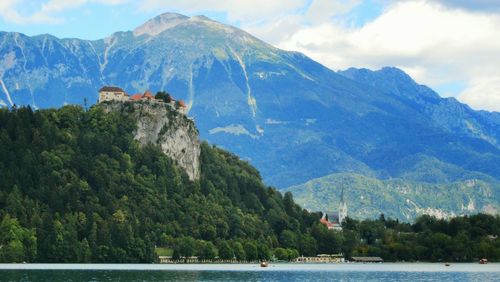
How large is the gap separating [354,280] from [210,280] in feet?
78.8

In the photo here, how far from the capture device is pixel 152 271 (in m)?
196

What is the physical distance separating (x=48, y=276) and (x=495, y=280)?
68404 mm

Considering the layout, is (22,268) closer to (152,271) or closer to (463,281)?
(152,271)

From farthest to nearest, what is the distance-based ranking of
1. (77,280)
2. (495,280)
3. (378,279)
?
(378,279) → (495,280) → (77,280)

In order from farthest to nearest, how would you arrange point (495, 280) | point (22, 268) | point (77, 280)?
point (22, 268) < point (495, 280) < point (77, 280)

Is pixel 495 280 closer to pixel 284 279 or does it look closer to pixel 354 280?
pixel 354 280

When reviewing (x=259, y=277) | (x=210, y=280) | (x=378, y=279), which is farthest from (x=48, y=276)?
(x=378, y=279)

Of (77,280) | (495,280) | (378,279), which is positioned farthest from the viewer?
(378,279)

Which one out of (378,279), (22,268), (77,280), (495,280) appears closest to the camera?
(77,280)

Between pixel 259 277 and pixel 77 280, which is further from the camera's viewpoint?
pixel 259 277

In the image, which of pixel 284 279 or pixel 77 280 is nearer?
pixel 77 280

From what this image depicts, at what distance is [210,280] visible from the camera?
6644 inches

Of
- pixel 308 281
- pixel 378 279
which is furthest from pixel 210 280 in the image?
pixel 378 279

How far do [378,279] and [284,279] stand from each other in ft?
50.8
